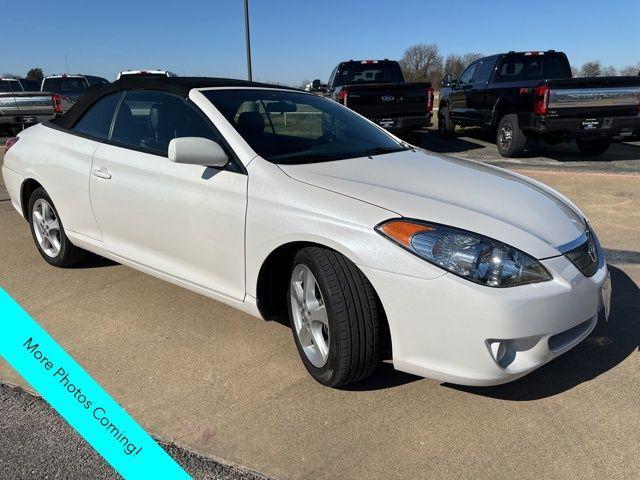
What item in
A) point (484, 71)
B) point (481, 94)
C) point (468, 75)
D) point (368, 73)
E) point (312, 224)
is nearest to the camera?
point (312, 224)

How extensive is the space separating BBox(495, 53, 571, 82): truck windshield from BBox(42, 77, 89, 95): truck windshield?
38.0 feet

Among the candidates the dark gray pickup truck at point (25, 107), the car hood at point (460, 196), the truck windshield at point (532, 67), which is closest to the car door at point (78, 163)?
the car hood at point (460, 196)

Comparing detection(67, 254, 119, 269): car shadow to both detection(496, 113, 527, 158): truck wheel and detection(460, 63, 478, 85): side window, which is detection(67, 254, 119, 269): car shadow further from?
detection(460, 63, 478, 85): side window

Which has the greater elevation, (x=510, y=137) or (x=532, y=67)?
(x=532, y=67)

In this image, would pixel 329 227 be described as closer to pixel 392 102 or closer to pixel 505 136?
pixel 392 102

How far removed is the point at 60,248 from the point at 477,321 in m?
3.48

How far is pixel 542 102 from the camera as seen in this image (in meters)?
8.81

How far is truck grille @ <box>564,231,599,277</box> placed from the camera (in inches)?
101

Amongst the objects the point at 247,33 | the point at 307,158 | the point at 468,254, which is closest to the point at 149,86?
the point at 307,158

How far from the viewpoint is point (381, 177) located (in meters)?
2.93

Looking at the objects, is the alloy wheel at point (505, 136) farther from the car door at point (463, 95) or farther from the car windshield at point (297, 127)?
the car windshield at point (297, 127)

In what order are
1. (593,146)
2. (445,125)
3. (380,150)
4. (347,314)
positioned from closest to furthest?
(347,314) → (380,150) → (593,146) → (445,125)

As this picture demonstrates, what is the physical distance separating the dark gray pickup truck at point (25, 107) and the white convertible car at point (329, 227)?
1029cm

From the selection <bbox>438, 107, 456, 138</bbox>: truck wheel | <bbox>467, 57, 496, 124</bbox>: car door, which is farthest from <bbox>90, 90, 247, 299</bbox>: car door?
<bbox>438, 107, 456, 138</bbox>: truck wheel
